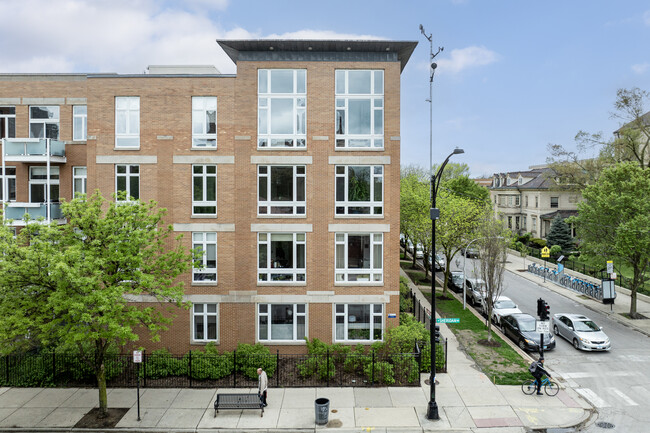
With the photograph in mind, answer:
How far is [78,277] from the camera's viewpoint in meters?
13.6

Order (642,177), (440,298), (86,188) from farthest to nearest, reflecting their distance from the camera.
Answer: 1. (440,298)
2. (642,177)
3. (86,188)

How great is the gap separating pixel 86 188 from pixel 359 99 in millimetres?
13681

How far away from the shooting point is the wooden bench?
15461 millimetres

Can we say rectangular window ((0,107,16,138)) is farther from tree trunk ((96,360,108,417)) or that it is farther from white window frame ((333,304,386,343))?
white window frame ((333,304,386,343))

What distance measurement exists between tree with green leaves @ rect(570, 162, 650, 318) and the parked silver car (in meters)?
6.40

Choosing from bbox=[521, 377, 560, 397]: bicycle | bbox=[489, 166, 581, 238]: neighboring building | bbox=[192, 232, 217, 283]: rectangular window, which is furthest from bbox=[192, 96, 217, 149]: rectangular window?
bbox=[489, 166, 581, 238]: neighboring building

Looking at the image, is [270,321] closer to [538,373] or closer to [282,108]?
[282,108]

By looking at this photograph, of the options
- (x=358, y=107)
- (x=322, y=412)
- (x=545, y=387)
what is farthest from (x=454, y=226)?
(x=322, y=412)

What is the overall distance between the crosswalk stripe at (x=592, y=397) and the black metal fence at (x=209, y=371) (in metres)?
6.12

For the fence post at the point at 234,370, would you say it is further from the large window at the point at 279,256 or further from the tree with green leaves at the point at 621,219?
the tree with green leaves at the point at 621,219

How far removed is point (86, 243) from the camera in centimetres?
1509

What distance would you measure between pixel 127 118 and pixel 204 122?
11.4 feet

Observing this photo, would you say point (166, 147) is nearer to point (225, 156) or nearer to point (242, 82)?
point (225, 156)

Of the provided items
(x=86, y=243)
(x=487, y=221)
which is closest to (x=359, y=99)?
(x=86, y=243)
